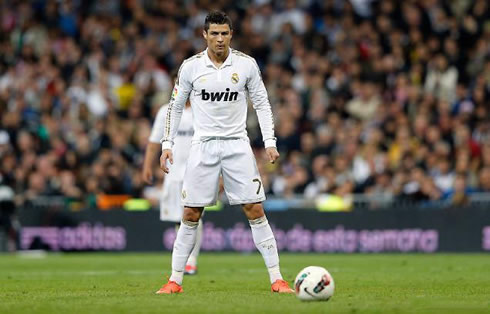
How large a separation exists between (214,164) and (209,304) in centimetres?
186

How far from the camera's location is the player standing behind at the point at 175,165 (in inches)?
596

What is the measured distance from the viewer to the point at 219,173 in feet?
38.1

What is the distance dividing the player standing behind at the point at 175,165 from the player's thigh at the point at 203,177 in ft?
10.4

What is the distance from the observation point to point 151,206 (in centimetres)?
2384

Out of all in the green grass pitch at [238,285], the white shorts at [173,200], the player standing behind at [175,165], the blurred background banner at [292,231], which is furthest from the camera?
the blurred background banner at [292,231]

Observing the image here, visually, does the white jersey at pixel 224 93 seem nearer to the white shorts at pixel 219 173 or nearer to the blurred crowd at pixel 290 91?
the white shorts at pixel 219 173

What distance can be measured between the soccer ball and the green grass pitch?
95 mm

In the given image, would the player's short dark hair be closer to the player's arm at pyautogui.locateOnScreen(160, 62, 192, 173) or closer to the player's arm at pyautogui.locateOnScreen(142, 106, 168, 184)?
the player's arm at pyautogui.locateOnScreen(160, 62, 192, 173)

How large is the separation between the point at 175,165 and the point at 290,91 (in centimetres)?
984

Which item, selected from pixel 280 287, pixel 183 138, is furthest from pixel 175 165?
pixel 280 287

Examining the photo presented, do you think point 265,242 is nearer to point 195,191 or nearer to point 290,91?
point 195,191

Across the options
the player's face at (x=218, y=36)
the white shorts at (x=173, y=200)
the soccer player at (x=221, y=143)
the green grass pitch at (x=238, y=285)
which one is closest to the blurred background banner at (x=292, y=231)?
the green grass pitch at (x=238, y=285)

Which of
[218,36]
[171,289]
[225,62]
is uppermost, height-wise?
[218,36]

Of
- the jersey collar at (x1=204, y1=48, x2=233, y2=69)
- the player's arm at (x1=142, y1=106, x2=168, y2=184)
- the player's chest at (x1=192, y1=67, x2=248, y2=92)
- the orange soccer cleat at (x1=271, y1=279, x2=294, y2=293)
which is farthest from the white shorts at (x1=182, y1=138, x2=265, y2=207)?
the player's arm at (x1=142, y1=106, x2=168, y2=184)
